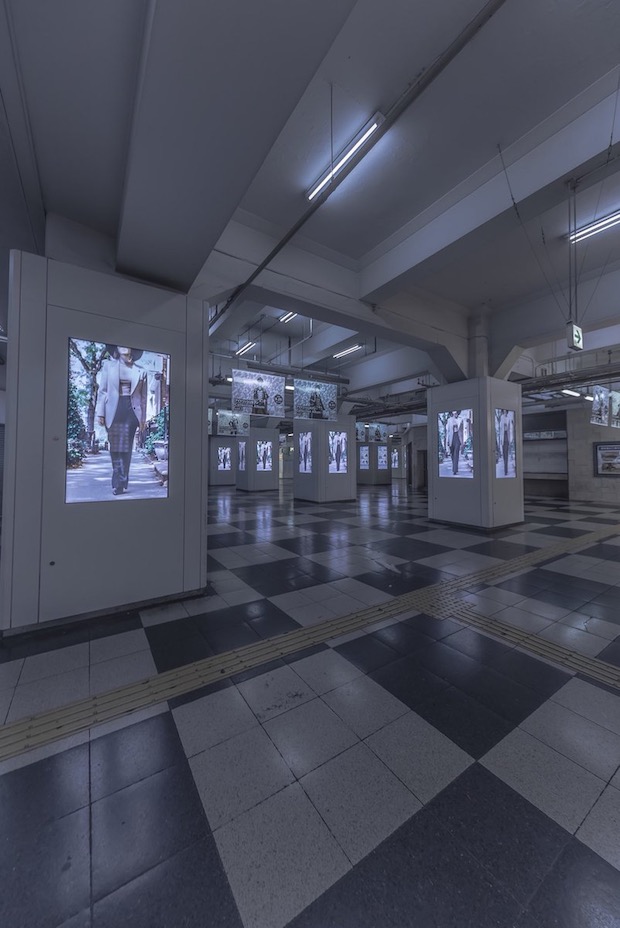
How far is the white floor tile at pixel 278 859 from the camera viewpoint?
1.14 m

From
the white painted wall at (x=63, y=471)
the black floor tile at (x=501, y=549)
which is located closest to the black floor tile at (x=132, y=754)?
the white painted wall at (x=63, y=471)

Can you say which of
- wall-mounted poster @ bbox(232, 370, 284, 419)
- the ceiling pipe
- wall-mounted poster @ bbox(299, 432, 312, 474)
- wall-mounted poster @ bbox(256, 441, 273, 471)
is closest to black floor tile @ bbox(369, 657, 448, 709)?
the ceiling pipe

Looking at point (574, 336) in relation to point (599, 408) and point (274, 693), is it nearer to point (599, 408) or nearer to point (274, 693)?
point (274, 693)

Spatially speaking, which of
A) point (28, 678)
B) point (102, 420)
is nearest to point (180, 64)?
point (102, 420)

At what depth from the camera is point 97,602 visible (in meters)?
3.35

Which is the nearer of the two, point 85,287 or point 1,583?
point 1,583

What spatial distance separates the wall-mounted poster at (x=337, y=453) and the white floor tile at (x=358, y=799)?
10.6 m

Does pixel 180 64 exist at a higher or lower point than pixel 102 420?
higher

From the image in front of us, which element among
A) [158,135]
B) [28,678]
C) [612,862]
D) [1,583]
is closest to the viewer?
[612,862]

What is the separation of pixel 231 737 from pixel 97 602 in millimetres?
2202

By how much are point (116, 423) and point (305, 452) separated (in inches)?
367

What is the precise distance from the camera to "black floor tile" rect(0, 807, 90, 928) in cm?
112

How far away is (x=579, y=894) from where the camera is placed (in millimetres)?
1159

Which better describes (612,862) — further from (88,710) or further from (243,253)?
(243,253)
